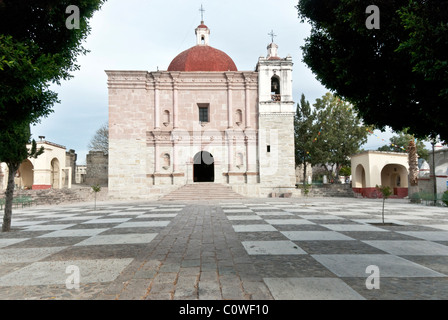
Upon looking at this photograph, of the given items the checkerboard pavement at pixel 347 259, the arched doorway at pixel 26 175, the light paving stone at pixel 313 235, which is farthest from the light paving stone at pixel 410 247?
the arched doorway at pixel 26 175

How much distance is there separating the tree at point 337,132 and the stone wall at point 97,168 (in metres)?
22.8

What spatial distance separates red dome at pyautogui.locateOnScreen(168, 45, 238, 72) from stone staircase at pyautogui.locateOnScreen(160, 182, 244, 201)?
455 inches

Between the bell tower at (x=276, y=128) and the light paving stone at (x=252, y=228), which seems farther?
the bell tower at (x=276, y=128)

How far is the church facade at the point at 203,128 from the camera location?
24.3m

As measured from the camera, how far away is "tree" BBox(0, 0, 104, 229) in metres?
4.44

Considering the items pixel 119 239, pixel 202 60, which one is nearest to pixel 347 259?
pixel 119 239

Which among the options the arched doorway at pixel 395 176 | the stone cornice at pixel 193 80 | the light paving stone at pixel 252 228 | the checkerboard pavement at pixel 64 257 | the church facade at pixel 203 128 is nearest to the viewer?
the checkerboard pavement at pixel 64 257

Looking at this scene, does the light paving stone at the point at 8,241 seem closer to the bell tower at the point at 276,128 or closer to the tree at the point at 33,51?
the tree at the point at 33,51

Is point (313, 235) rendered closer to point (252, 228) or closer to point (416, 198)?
point (252, 228)

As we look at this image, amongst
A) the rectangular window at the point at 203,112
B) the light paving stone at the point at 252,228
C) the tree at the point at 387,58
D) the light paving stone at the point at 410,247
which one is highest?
the rectangular window at the point at 203,112

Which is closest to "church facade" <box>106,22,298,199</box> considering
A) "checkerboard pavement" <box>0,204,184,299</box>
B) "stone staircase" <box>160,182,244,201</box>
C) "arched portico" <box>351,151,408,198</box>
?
"stone staircase" <box>160,182,244,201</box>

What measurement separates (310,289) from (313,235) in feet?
11.3
